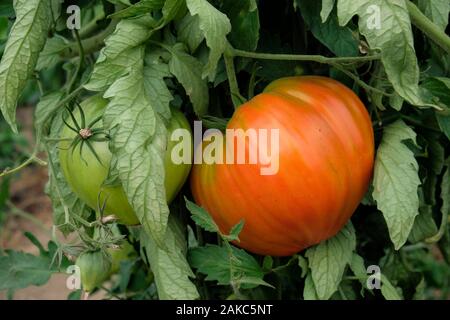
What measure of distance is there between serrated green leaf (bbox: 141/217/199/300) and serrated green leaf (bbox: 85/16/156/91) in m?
0.19

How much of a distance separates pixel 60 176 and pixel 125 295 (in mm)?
563

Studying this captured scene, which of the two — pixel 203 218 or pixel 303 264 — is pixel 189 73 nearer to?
pixel 203 218

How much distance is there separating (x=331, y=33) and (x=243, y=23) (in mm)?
111

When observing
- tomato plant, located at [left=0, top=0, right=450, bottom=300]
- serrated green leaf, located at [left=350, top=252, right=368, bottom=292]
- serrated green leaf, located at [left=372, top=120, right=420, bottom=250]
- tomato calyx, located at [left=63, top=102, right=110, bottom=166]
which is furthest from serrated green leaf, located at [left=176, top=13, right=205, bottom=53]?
serrated green leaf, located at [left=350, top=252, right=368, bottom=292]

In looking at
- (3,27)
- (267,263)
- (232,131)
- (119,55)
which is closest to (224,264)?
(267,263)

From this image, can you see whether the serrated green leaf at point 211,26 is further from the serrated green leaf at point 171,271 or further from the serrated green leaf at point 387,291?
the serrated green leaf at point 387,291

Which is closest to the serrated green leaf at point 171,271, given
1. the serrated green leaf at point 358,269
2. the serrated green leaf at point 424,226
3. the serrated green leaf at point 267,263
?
the serrated green leaf at point 267,263

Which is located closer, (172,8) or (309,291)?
(172,8)

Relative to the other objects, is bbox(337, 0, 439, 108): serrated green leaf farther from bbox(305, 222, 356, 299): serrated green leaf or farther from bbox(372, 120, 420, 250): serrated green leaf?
bbox(305, 222, 356, 299): serrated green leaf

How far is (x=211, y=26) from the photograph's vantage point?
0.68 m

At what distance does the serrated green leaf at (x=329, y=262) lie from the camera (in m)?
0.83

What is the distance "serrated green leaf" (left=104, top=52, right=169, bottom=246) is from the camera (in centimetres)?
68

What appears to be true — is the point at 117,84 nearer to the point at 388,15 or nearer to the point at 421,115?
the point at 388,15
